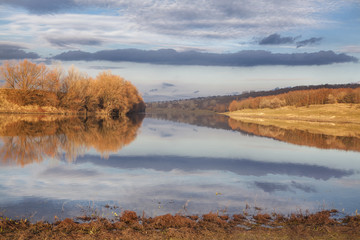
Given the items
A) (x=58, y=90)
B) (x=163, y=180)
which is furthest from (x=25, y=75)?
(x=163, y=180)

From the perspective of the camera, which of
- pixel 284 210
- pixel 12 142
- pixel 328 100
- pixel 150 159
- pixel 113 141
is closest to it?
pixel 284 210

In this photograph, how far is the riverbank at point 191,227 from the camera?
8.24 m

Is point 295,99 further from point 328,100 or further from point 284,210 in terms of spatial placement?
point 284,210

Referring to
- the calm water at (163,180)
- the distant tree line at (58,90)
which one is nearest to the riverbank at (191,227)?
the calm water at (163,180)

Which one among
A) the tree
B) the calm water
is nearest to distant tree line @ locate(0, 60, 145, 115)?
the tree

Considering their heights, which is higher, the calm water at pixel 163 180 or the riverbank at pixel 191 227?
the riverbank at pixel 191 227

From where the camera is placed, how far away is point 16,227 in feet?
27.8

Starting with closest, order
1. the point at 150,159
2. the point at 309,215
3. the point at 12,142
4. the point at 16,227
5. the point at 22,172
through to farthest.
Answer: the point at 16,227
the point at 309,215
the point at 22,172
the point at 150,159
the point at 12,142

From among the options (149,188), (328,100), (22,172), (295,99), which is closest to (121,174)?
(149,188)

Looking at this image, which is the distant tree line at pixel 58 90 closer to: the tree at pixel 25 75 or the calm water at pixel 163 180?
the tree at pixel 25 75

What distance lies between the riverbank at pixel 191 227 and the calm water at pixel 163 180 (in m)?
0.87

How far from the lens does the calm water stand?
1109 centimetres

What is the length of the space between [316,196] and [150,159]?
11341mm

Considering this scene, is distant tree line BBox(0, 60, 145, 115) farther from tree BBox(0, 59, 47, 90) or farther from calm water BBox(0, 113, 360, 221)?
calm water BBox(0, 113, 360, 221)
